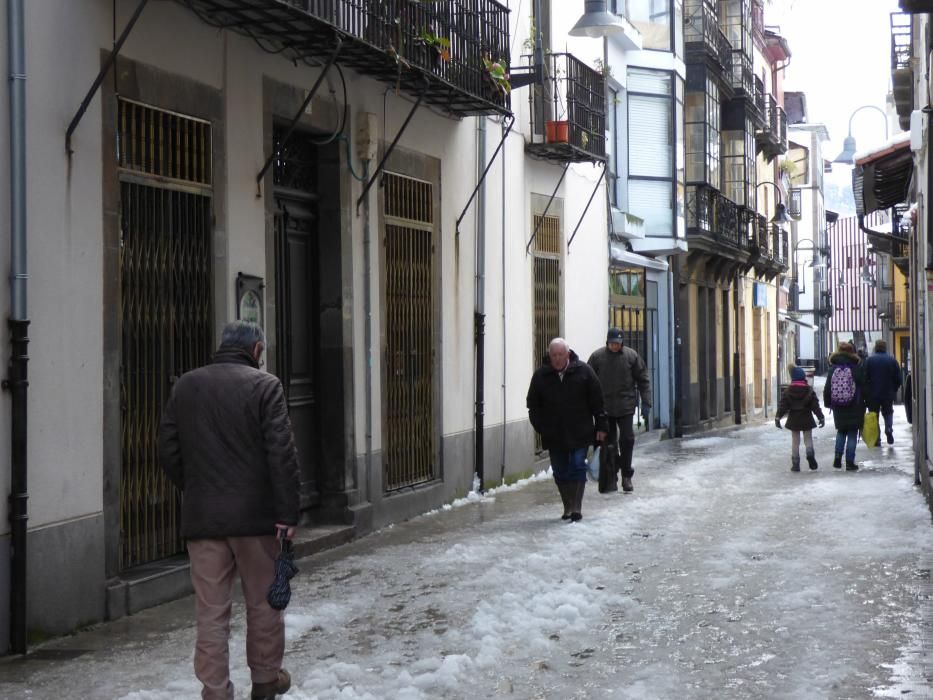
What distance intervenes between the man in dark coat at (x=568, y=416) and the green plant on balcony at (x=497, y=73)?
2.94 metres

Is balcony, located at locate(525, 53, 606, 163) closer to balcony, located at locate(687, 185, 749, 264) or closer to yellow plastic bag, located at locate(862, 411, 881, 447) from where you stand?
yellow plastic bag, located at locate(862, 411, 881, 447)

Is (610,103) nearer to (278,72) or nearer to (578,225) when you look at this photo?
(578,225)

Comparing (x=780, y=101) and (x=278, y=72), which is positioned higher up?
(x=780, y=101)

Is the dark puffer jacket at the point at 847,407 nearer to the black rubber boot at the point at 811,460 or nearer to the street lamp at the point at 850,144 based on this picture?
the black rubber boot at the point at 811,460

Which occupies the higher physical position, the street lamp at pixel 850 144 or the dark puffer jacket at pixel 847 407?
the street lamp at pixel 850 144

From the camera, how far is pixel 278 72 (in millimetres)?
11805

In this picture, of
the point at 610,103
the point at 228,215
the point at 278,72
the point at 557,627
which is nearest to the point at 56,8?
the point at 228,215

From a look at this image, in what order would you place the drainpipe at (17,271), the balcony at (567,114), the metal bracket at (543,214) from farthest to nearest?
the metal bracket at (543,214), the balcony at (567,114), the drainpipe at (17,271)

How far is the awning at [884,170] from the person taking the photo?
674 inches

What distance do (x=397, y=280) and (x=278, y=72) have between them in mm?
3146

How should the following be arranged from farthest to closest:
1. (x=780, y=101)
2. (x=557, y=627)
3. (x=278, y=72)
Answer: (x=780, y=101)
(x=278, y=72)
(x=557, y=627)

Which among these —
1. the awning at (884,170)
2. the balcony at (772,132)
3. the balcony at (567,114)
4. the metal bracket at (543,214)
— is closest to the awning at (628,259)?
the balcony at (567,114)

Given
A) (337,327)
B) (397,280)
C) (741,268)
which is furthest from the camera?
(741,268)

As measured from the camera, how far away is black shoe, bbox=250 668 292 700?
21.7 ft
